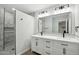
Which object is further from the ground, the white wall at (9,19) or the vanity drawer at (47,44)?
the white wall at (9,19)

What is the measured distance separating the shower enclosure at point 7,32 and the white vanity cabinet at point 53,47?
773mm

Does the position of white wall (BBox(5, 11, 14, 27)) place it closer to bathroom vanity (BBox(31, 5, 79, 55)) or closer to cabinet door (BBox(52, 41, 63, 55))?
bathroom vanity (BBox(31, 5, 79, 55))

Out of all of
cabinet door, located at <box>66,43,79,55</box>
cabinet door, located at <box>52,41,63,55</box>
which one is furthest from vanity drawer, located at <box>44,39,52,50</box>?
cabinet door, located at <box>66,43,79,55</box>

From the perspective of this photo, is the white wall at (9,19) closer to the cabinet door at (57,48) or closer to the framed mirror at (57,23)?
the framed mirror at (57,23)

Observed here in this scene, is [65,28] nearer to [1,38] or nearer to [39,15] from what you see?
[39,15]

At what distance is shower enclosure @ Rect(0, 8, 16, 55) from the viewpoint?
1336 mm

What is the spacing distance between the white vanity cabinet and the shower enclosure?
0.77 metres

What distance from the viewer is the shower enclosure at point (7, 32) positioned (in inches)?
52.6

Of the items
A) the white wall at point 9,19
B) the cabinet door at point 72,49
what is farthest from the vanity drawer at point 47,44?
the white wall at point 9,19

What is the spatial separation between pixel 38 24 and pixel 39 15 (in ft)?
1.41

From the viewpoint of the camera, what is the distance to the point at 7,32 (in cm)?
139

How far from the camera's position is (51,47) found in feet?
5.00

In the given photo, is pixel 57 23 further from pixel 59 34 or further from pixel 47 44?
pixel 47 44
